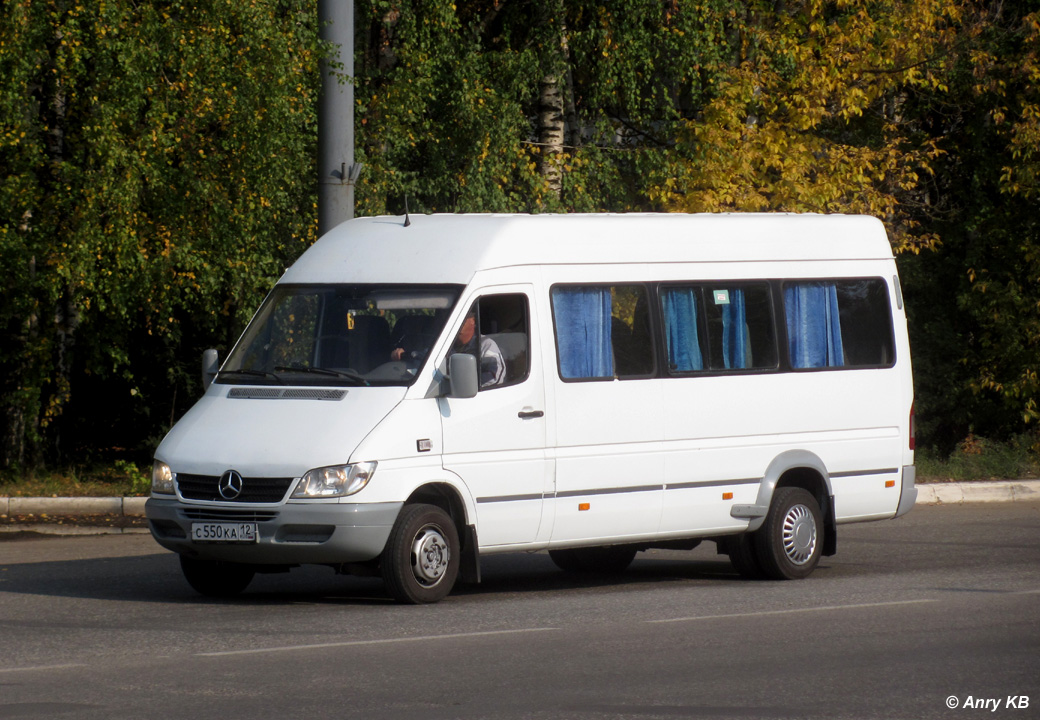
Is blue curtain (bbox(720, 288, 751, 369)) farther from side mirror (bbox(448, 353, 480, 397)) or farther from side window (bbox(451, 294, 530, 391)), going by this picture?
side mirror (bbox(448, 353, 480, 397))

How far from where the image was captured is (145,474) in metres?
19.1

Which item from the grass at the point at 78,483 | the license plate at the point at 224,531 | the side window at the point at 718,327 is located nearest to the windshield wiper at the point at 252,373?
the license plate at the point at 224,531

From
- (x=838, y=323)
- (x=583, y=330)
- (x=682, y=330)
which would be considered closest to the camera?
(x=583, y=330)

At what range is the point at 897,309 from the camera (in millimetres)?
13398

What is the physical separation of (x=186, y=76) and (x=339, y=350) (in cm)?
618

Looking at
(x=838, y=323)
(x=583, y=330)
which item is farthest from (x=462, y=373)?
(x=838, y=323)

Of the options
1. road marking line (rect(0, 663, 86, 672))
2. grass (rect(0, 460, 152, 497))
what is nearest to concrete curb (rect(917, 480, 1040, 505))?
grass (rect(0, 460, 152, 497))

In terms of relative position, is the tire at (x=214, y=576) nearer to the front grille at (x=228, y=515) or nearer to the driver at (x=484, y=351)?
the front grille at (x=228, y=515)

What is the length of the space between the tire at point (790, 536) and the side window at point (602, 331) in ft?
4.79

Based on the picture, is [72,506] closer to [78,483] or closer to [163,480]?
[78,483]

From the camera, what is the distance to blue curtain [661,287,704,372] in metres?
12.0

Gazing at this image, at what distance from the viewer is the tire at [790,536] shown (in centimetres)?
1227

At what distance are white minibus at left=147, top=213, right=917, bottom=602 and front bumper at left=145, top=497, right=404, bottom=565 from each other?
0.04ft

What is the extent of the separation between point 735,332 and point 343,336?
3.00 m
